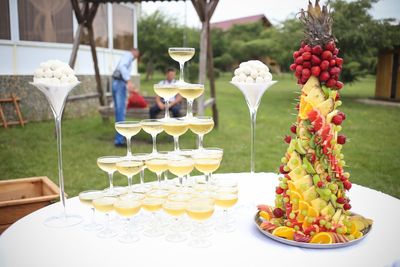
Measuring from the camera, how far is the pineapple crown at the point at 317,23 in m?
1.87

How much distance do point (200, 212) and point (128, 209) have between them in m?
0.32

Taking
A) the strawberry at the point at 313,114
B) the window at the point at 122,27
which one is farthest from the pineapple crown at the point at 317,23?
the window at the point at 122,27

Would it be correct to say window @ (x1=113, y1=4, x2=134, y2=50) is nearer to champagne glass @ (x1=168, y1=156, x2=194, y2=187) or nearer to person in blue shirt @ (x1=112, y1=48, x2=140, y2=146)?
person in blue shirt @ (x1=112, y1=48, x2=140, y2=146)

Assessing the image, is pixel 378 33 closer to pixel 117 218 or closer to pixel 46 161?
pixel 46 161

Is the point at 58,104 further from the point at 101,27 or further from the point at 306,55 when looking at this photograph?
the point at 101,27

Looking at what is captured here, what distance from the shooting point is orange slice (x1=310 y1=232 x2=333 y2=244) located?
6.13 feet

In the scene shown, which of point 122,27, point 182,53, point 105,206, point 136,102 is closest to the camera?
point 105,206

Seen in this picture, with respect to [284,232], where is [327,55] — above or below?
above

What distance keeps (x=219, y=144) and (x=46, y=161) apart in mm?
3642

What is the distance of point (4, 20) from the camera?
11.3 m

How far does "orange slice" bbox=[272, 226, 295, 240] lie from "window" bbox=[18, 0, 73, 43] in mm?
11633

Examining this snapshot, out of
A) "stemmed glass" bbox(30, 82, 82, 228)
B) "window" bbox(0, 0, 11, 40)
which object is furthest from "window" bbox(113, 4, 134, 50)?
"stemmed glass" bbox(30, 82, 82, 228)

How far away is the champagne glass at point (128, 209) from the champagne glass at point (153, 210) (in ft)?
0.19

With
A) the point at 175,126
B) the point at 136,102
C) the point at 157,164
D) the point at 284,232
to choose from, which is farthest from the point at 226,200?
the point at 136,102
